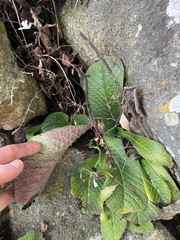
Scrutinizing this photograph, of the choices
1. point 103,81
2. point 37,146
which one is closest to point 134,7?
point 103,81

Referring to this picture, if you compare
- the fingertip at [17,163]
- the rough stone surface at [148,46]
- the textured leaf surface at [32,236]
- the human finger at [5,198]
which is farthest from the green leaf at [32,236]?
the rough stone surface at [148,46]

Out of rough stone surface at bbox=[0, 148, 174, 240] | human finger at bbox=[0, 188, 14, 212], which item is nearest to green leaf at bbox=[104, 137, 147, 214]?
rough stone surface at bbox=[0, 148, 174, 240]

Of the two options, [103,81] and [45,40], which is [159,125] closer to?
[103,81]

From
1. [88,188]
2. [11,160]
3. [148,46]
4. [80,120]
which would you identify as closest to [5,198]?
[11,160]

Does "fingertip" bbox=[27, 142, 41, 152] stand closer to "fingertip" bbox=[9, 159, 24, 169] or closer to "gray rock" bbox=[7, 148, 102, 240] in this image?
"fingertip" bbox=[9, 159, 24, 169]

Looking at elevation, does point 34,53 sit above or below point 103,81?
above

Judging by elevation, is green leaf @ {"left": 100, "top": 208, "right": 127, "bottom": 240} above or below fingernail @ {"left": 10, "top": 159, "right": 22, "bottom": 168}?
below

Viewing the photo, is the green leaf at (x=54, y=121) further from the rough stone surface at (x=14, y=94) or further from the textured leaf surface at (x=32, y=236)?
the textured leaf surface at (x=32, y=236)
